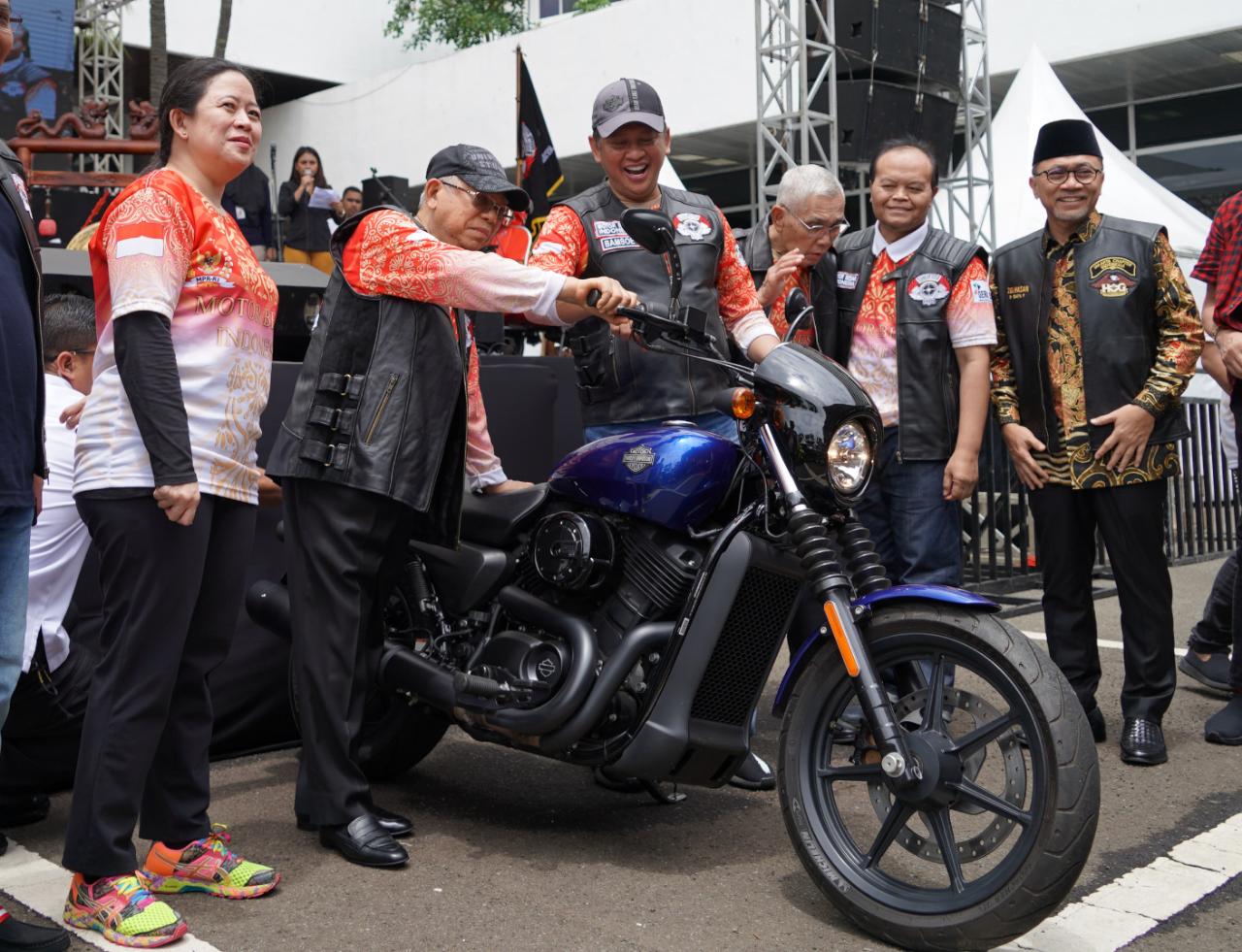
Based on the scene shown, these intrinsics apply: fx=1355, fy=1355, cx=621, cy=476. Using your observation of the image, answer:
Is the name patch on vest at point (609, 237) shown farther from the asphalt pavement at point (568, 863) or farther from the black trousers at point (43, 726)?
the black trousers at point (43, 726)

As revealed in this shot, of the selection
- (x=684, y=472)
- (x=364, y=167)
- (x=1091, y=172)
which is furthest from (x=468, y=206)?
(x=364, y=167)

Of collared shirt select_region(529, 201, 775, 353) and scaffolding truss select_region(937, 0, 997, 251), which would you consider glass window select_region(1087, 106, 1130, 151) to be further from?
collared shirt select_region(529, 201, 775, 353)

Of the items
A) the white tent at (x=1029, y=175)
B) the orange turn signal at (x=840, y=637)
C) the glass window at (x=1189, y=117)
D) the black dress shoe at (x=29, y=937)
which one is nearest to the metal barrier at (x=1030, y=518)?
the white tent at (x=1029, y=175)

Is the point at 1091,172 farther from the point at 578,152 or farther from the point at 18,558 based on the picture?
the point at 578,152

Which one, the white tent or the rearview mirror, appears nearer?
the rearview mirror

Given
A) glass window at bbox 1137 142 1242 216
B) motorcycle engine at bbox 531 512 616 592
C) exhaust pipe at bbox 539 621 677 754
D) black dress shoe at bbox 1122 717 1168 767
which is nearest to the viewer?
exhaust pipe at bbox 539 621 677 754

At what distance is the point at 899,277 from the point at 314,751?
256cm

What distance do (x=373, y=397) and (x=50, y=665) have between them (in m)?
1.18

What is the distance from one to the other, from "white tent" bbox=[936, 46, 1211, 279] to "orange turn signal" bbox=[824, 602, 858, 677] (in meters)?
10.3

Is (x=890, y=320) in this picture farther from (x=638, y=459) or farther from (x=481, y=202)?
(x=481, y=202)

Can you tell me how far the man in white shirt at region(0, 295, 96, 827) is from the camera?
12.0 feet

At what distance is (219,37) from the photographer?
19.2 meters

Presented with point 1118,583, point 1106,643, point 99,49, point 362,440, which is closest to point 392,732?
point 362,440

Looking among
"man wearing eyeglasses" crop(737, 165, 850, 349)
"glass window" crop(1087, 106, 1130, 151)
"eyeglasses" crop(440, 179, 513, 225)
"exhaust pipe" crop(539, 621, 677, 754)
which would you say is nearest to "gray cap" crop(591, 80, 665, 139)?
"eyeglasses" crop(440, 179, 513, 225)
